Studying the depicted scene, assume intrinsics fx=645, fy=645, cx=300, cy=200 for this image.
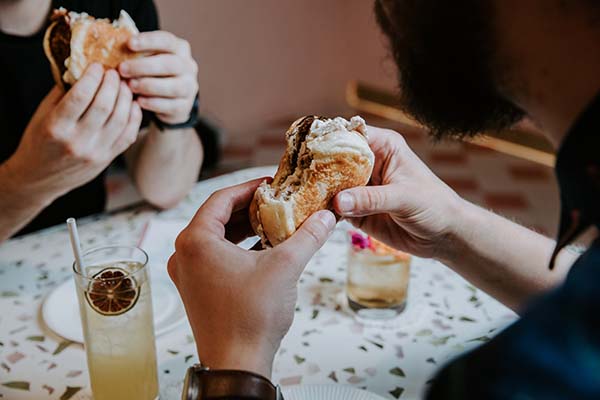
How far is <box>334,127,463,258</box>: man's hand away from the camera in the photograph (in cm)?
105

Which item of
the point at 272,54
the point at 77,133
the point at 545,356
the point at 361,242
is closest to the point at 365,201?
the point at 361,242

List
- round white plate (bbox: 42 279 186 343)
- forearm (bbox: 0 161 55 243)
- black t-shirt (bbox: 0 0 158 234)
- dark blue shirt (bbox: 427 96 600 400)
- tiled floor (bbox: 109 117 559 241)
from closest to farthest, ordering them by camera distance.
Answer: dark blue shirt (bbox: 427 96 600 400)
round white plate (bbox: 42 279 186 343)
forearm (bbox: 0 161 55 243)
black t-shirt (bbox: 0 0 158 234)
tiled floor (bbox: 109 117 559 241)

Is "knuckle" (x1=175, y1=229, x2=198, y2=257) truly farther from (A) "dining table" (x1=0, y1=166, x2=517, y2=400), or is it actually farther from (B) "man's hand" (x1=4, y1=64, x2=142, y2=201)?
(B) "man's hand" (x1=4, y1=64, x2=142, y2=201)

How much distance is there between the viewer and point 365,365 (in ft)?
3.54

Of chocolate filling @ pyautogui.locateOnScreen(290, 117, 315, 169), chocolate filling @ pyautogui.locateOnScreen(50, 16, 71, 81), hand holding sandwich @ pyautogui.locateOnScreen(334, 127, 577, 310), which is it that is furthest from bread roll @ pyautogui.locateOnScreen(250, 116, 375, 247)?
chocolate filling @ pyautogui.locateOnScreen(50, 16, 71, 81)

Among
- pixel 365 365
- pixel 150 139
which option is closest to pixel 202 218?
pixel 365 365

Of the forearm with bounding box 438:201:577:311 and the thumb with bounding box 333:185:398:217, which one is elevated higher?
the thumb with bounding box 333:185:398:217

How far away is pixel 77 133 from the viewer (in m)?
1.29

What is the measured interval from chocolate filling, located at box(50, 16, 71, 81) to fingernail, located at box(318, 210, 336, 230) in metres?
0.72

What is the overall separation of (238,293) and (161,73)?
2.36ft

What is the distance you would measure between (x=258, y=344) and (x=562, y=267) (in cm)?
64

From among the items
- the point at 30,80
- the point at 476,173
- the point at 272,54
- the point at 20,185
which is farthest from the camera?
the point at 272,54

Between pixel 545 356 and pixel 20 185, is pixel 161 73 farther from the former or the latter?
pixel 545 356

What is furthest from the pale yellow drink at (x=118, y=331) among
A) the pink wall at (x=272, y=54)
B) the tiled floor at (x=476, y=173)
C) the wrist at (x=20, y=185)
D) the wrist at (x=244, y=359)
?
the pink wall at (x=272, y=54)
